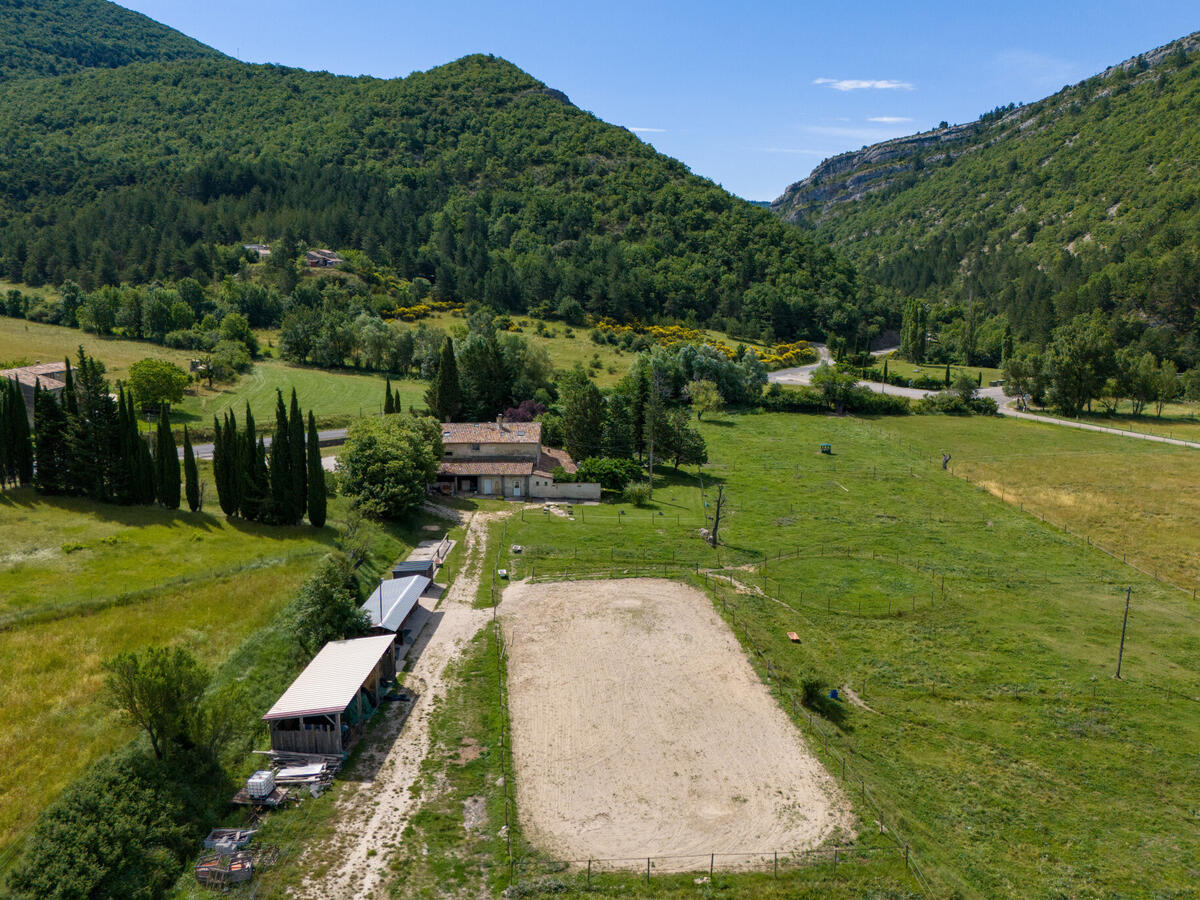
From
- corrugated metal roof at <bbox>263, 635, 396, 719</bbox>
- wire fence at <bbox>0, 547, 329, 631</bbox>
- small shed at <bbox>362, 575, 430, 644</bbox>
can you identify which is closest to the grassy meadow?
wire fence at <bbox>0, 547, 329, 631</bbox>

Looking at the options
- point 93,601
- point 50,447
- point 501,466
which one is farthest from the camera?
point 501,466

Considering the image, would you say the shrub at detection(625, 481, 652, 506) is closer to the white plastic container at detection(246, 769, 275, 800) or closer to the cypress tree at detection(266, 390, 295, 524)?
the cypress tree at detection(266, 390, 295, 524)

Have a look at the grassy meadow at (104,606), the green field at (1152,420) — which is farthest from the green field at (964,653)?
the green field at (1152,420)

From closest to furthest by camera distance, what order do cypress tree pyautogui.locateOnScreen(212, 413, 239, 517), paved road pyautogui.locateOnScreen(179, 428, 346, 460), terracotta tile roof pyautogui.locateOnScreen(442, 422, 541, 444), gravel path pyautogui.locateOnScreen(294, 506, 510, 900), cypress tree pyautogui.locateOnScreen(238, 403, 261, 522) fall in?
gravel path pyautogui.locateOnScreen(294, 506, 510, 900) → cypress tree pyautogui.locateOnScreen(238, 403, 261, 522) → cypress tree pyautogui.locateOnScreen(212, 413, 239, 517) → paved road pyautogui.locateOnScreen(179, 428, 346, 460) → terracotta tile roof pyautogui.locateOnScreen(442, 422, 541, 444)

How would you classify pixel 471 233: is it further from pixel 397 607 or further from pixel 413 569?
pixel 397 607

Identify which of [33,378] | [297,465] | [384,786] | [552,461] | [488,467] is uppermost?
[33,378]

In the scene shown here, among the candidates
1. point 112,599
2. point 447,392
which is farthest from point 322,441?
point 112,599
